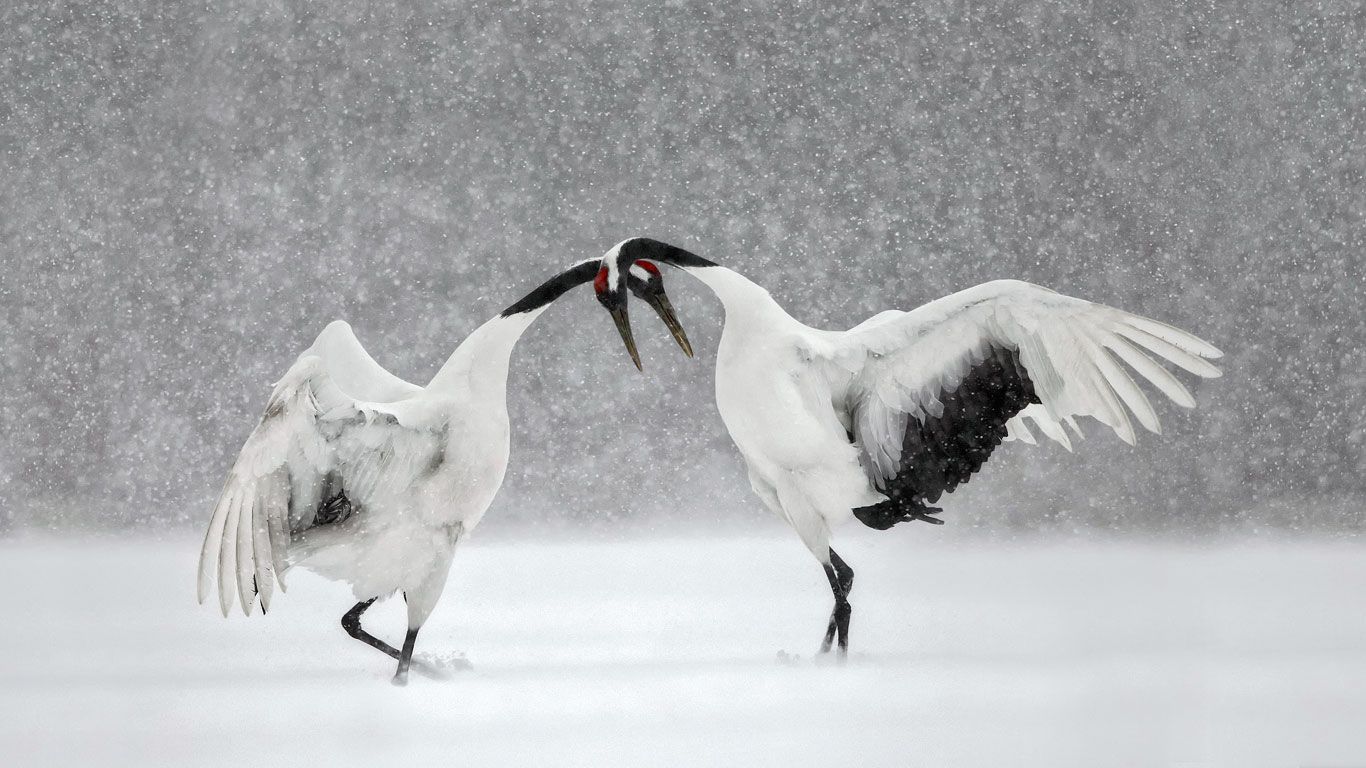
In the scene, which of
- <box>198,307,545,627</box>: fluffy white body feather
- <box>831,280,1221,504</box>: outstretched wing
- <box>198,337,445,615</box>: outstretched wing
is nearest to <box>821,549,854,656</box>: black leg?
Answer: <box>831,280,1221,504</box>: outstretched wing

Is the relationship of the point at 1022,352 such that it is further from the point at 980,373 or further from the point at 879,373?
the point at 879,373

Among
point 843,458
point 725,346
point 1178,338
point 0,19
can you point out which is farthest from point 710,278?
point 0,19

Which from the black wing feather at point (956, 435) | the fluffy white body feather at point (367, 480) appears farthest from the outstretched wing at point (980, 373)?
the fluffy white body feather at point (367, 480)

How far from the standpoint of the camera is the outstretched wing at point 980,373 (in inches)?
58.6

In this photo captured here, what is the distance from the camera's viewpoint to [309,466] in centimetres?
144

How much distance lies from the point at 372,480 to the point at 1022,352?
765mm

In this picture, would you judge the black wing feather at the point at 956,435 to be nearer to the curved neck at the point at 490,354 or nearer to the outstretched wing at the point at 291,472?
the curved neck at the point at 490,354

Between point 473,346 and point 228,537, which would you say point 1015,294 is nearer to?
point 473,346

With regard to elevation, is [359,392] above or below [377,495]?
above

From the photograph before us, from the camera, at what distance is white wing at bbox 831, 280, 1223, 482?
148 cm

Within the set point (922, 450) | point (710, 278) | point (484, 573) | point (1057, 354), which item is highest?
point (710, 278)

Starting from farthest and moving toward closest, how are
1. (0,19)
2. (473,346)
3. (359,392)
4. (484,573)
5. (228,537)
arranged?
(0,19) < (484,573) < (359,392) < (473,346) < (228,537)

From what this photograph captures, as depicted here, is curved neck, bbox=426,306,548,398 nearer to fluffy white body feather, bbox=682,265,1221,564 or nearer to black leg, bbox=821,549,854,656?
fluffy white body feather, bbox=682,265,1221,564

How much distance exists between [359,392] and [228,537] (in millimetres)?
301
